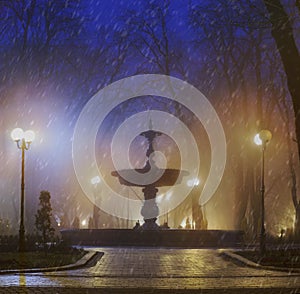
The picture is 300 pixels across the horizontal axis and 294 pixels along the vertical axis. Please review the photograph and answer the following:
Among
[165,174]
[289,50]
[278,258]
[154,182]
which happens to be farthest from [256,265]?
[154,182]

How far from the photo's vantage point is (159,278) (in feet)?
52.7

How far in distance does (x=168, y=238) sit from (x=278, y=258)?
11.0 meters

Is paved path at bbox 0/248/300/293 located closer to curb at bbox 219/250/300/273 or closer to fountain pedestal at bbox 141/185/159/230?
curb at bbox 219/250/300/273

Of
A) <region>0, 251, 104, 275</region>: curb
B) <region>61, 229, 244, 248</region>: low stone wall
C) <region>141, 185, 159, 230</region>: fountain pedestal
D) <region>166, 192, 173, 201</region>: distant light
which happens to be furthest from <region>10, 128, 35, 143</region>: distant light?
<region>166, 192, 173, 201</region>: distant light

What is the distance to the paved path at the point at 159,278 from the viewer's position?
45.2 ft

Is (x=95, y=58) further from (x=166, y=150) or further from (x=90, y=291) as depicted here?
(x=90, y=291)

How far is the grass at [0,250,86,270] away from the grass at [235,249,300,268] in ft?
18.9

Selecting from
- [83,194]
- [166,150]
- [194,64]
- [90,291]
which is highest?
[194,64]

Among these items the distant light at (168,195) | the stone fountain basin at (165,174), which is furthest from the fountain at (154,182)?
the distant light at (168,195)

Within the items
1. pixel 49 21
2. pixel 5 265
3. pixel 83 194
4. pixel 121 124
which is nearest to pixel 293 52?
pixel 5 265

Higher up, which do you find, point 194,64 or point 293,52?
point 194,64

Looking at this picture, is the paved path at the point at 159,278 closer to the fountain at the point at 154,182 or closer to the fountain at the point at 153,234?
the fountain at the point at 153,234

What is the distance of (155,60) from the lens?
44031 millimetres

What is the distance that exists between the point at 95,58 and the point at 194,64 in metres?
6.70
